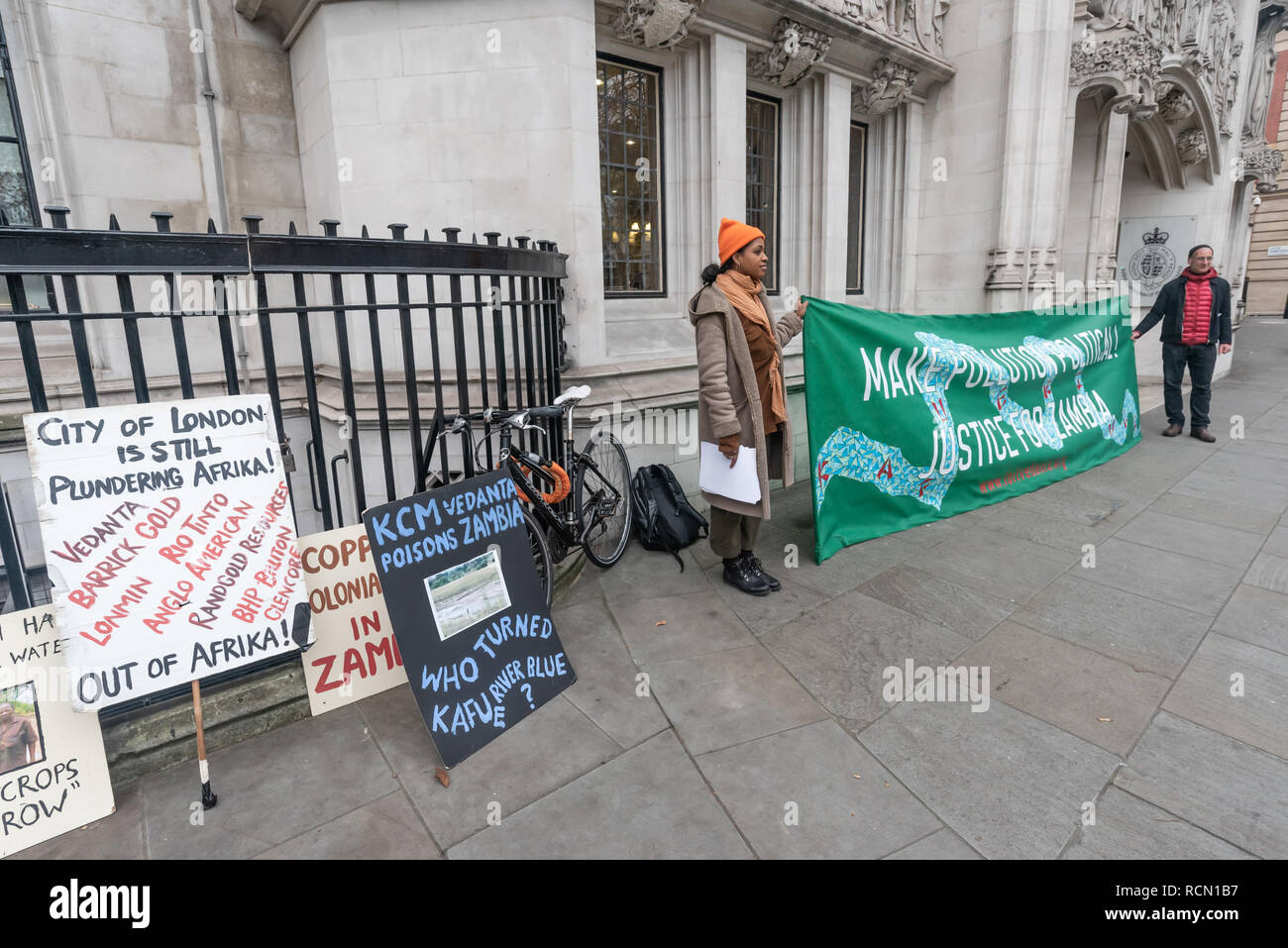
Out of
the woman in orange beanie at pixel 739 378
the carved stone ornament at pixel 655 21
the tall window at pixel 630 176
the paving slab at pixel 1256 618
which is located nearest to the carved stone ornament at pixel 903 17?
the carved stone ornament at pixel 655 21

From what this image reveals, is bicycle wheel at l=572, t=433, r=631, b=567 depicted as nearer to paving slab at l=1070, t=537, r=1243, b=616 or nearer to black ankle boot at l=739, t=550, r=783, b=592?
black ankle boot at l=739, t=550, r=783, b=592

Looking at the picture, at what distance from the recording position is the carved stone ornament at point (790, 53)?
6535mm

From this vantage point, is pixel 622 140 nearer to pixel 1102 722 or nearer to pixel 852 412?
pixel 852 412

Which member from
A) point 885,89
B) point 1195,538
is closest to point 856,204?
point 885,89

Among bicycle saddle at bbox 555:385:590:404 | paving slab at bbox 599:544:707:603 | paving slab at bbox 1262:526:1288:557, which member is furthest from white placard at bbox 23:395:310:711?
paving slab at bbox 1262:526:1288:557

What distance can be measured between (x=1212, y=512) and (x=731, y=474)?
446 cm

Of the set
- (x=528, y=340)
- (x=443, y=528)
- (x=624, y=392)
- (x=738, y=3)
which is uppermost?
(x=738, y=3)

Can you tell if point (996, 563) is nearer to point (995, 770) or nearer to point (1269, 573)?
point (1269, 573)

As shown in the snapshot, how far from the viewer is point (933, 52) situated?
8461 millimetres

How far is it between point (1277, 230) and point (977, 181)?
1350 inches

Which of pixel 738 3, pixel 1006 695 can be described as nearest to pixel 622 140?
pixel 738 3

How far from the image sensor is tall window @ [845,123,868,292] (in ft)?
28.7

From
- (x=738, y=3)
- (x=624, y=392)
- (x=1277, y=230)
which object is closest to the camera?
(x=624, y=392)

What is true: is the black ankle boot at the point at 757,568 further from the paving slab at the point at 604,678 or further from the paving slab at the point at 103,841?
the paving slab at the point at 103,841
